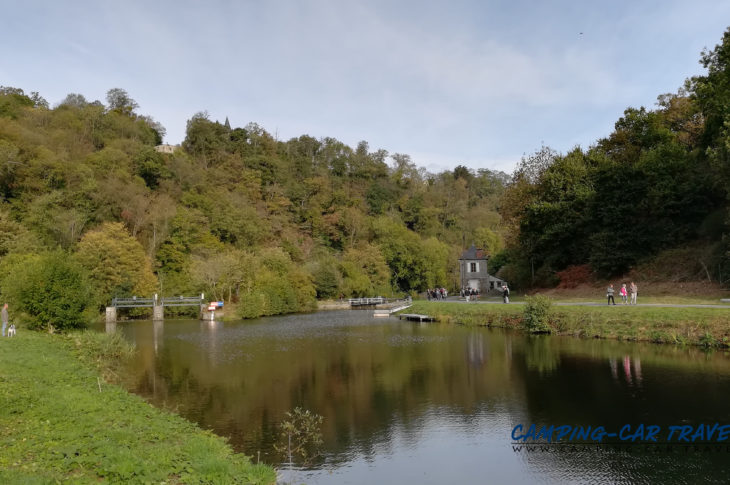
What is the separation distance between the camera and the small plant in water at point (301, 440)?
1037 centimetres

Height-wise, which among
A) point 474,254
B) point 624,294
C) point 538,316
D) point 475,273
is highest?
point 474,254

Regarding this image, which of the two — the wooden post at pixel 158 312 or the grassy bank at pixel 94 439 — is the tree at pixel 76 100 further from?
the grassy bank at pixel 94 439

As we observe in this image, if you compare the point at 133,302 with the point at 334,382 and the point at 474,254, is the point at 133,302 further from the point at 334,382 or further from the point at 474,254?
the point at 474,254

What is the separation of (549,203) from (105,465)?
139ft

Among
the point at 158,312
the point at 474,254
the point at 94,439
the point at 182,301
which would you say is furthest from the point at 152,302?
the point at 94,439

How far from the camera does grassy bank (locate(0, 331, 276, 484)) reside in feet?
24.9

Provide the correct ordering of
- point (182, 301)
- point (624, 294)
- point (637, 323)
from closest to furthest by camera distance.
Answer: point (637, 323) < point (624, 294) < point (182, 301)

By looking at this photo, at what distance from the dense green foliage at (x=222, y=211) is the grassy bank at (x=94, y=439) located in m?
16.7

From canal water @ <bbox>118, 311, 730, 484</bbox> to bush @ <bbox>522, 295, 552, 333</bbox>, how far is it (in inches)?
53.1

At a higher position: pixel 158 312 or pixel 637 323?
pixel 158 312

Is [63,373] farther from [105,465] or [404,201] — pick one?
[404,201]

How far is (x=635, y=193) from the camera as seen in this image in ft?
131

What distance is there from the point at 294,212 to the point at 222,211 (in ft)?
65.9

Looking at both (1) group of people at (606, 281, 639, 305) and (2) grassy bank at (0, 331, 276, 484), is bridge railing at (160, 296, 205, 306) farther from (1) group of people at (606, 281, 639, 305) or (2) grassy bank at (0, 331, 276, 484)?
(1) group of people at (606, 281, 639, 305)
